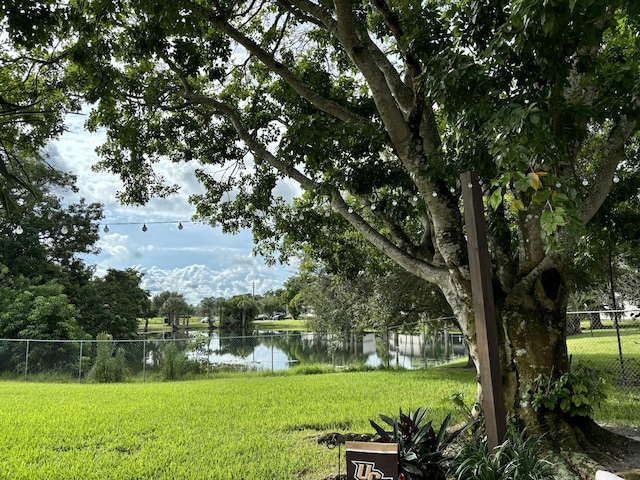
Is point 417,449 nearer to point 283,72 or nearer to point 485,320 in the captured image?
point 485,320

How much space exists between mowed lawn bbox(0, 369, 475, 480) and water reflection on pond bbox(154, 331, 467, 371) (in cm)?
278

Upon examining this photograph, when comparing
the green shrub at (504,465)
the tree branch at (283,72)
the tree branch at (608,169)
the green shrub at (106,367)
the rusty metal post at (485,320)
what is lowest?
the green shrub at (106,367)

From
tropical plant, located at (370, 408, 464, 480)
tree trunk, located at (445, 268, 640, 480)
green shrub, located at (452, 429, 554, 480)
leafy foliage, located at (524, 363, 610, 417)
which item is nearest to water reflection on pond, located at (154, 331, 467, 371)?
tree trunk, located at (445, 268, 640, 480)

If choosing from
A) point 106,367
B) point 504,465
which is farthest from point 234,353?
point 504,465

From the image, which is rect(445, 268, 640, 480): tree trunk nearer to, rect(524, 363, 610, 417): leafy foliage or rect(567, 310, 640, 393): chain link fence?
rect(524, 363, 610, 417): leafy foliage

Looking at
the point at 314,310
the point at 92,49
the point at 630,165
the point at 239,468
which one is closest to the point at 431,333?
the point at 314,310

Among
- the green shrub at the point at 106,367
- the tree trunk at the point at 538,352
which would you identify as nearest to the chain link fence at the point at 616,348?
the tree trunk at the point at 538,352

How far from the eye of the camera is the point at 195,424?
6.76 metres

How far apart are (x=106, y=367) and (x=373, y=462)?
41.0 feet

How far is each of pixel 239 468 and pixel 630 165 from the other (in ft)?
24.1

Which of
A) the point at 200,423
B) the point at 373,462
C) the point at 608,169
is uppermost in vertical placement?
the point at 608,169

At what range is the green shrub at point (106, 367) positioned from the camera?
523 inches

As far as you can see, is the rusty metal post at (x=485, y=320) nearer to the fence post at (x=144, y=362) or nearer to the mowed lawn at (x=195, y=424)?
the mowed lawn at (x=195, y=424)

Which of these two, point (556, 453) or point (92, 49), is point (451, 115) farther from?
point (92, 49)
